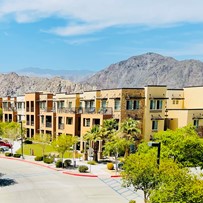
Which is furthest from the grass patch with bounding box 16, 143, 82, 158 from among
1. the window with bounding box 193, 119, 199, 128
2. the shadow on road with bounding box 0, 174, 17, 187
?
the window with bounding box 193, 119, 199, 128

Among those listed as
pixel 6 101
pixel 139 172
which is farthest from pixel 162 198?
pixel 6 101

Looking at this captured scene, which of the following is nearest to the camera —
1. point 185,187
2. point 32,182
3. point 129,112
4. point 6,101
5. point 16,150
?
point 185,187

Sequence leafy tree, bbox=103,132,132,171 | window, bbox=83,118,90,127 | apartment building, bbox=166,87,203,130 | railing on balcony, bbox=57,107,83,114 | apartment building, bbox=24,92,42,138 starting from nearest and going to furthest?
leafy tree, bbox=103,132,132,171 < apartment building, bbox=166,87,203,130 < window, bbox=83,118,90,127 < railing on balcony, bbox=57,107,83,114 < apartment building, bbox=24,92,42,138

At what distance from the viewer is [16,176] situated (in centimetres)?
3478

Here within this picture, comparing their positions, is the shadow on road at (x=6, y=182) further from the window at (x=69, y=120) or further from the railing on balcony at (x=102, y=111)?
the window at (x=69, y=120)

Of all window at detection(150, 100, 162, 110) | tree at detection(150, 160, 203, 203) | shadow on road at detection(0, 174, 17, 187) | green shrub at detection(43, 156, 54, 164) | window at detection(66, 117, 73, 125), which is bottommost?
green shrub at detection(43, 156, 54, 164)

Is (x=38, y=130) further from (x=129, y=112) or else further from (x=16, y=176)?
(x=16, y=176)

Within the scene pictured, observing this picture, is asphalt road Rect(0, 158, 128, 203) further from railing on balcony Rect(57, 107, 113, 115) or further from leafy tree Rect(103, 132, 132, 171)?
railing on balcony Rect(57, 107, 113, 115)

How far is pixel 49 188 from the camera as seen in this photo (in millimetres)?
30422

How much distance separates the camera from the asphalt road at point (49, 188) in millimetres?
27172

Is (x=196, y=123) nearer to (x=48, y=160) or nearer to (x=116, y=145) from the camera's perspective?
(x=116, y=145)

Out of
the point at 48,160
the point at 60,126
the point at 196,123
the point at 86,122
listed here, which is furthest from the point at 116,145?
the point at 60,126

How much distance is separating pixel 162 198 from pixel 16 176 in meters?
22.0

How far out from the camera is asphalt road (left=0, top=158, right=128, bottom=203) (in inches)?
1070
